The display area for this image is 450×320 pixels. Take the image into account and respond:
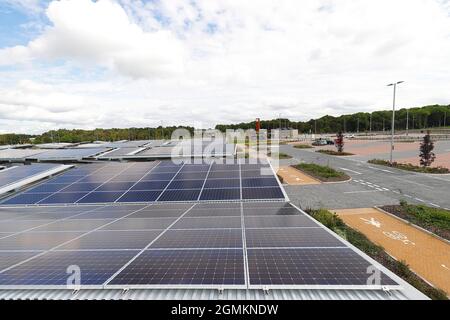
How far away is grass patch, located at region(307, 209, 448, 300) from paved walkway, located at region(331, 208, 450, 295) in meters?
0.71

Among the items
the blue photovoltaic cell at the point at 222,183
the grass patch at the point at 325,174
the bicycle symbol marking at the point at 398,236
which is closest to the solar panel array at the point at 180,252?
the blue photovoltaic cell at the point at 222,183

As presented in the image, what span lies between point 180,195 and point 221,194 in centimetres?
281

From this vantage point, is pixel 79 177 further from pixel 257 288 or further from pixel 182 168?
pixel 257 288

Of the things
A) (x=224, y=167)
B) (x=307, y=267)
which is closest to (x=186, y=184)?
(x=224, y=167)

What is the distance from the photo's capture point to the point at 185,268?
7.57m

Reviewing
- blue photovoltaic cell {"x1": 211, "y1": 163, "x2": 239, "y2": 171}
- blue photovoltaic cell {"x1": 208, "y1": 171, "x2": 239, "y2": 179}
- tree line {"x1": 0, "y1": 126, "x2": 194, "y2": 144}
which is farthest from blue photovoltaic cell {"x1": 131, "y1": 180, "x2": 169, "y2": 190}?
tree line {"x1": 0, "y1": 126, "x2": 194, "y2": 144}

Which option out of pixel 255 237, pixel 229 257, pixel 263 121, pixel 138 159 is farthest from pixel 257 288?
pixel 263 121

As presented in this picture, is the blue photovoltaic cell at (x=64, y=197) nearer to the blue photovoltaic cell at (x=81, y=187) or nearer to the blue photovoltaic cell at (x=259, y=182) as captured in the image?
the blue photovoltaic cell at (x=81, y=187)

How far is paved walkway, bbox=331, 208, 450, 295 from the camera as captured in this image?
13.3 m

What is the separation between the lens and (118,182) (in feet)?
65.7

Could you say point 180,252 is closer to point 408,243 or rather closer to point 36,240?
point 36,240

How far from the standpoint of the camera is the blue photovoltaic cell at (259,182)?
1802 centimetres

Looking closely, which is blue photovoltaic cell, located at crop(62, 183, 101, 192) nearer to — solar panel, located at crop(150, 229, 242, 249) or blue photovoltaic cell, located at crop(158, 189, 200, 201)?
blue photovoltaic cell, located at crop(158, 189, 200, 201)

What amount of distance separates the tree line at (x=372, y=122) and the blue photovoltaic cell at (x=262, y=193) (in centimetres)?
15023
